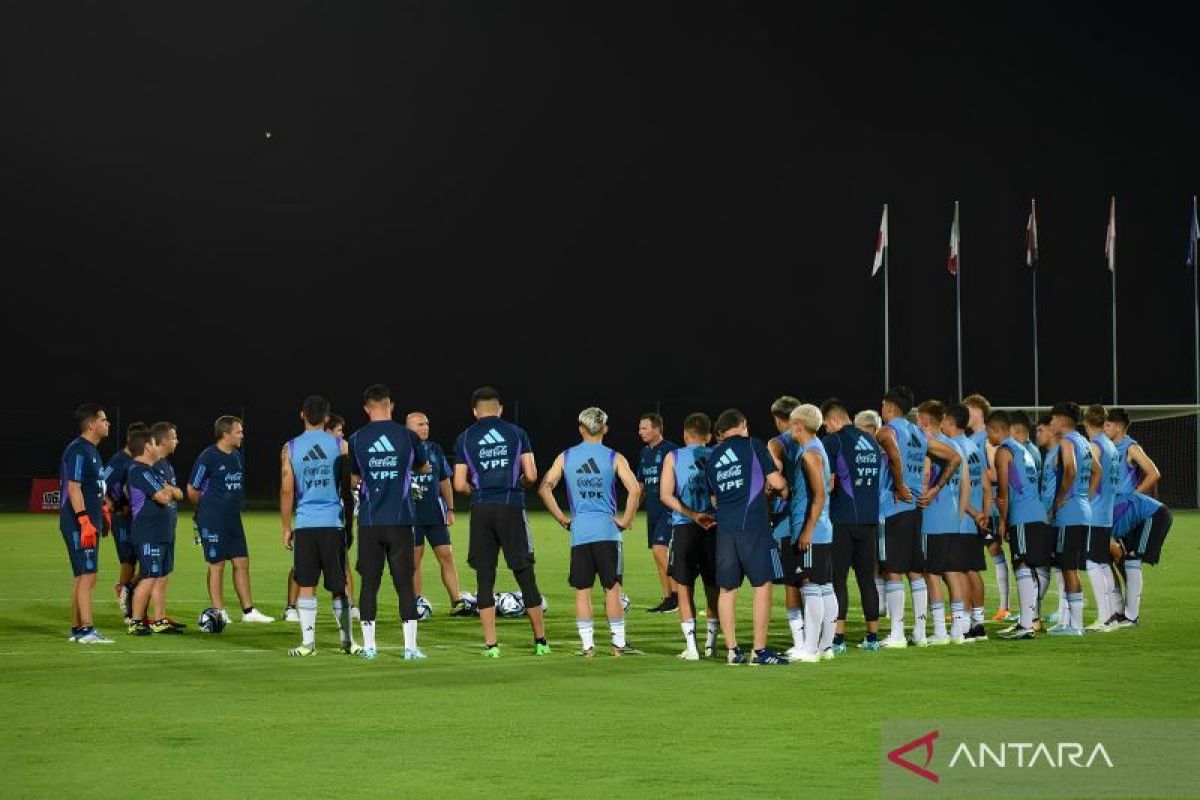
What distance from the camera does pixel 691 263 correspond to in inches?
2438

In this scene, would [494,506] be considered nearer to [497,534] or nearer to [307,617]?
[497,534]

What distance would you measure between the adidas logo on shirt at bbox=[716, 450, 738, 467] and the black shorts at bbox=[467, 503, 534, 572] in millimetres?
1767

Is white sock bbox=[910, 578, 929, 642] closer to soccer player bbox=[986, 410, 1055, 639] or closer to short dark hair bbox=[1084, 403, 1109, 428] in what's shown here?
soccer player bbox=[986, 410, 1055, 639]

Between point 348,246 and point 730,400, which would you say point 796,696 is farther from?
point 348,246

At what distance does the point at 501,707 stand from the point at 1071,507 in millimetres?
6574

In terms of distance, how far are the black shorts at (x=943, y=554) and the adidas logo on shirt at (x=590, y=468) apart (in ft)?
9.85

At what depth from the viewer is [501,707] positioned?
32.0 feet

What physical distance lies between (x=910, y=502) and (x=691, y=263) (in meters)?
49.1

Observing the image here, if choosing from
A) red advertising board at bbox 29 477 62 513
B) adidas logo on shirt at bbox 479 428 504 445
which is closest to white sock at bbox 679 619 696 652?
adidas logo on shirt at bbox 479 428 504 445

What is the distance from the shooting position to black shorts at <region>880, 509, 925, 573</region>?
13266 mm

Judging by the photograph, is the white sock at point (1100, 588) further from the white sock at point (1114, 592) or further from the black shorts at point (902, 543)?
the black shorts at point (902, 543)

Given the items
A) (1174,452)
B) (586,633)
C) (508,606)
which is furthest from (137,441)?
(1174,452)

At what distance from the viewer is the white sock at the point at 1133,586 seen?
48.1 feet

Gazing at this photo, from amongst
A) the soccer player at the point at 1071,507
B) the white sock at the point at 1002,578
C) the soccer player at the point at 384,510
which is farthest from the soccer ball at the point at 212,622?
the white sock at the point at 1002,578
